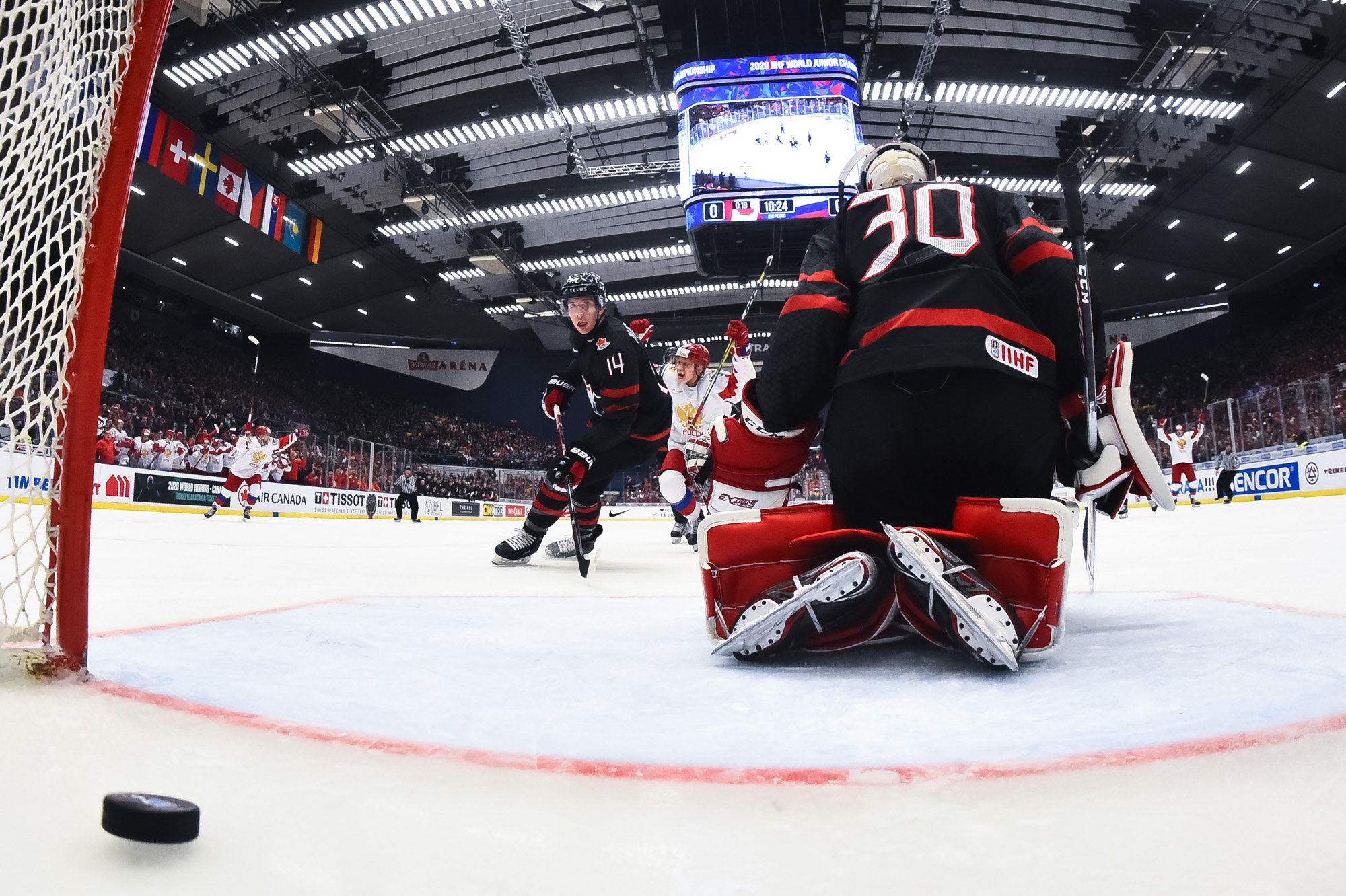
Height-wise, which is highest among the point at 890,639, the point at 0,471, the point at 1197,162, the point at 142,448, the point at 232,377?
the point at 1197,162

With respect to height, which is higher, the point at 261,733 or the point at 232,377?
the point at 232,377

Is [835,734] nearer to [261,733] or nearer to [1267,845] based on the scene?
[1267,845]

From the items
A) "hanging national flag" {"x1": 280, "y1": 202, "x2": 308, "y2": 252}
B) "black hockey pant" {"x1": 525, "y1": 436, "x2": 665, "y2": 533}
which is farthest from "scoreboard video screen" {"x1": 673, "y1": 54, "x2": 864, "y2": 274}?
"hanging national flag" {"x1": 280, "y1": 202, "x2": 308, "y2": 252}

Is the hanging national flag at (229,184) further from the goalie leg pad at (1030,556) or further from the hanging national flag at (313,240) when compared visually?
the goalie leg pad at (1030,556)

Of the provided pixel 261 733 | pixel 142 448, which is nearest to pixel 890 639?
pixel 261 733

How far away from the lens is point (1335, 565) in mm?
2822

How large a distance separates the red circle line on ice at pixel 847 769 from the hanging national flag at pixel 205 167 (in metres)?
13.5

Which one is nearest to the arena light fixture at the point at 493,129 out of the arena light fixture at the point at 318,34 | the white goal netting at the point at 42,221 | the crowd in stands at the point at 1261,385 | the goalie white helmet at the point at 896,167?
the arena light fixture at the point at 318,34

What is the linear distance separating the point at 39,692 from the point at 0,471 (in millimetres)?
484

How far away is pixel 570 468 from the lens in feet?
13.6

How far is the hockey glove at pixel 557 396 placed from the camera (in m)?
4.30

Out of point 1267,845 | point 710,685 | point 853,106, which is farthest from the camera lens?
point 853,106

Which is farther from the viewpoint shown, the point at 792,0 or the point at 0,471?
the point at 792,0

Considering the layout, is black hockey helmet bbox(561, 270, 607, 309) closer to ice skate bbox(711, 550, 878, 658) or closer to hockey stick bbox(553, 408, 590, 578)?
hockey stick bbox(553, 408, 590, 578)
